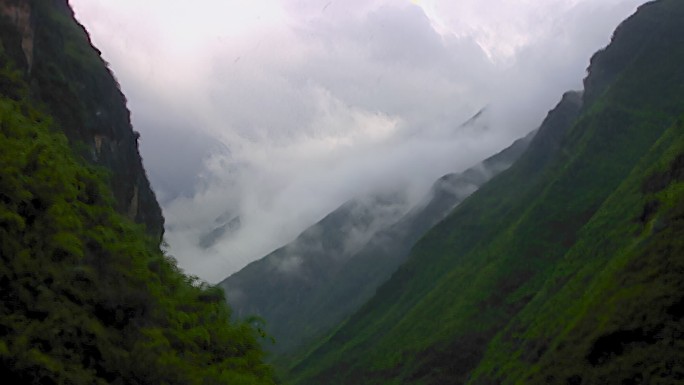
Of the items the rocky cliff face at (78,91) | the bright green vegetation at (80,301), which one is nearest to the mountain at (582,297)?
the bright green vegetation at (80,301)

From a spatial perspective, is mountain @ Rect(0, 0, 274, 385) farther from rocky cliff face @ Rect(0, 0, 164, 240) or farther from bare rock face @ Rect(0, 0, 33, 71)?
bare rock face @ Rect(0, 0, 33, 71)

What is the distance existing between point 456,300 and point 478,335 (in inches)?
1216

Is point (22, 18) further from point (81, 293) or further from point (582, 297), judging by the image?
point (582, 297)

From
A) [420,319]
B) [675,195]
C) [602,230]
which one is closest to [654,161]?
[602,230]

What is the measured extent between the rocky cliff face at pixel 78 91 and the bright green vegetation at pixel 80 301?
11.8 meters

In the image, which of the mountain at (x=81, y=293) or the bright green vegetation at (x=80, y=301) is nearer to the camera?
the bright green vegetation at (x=80, y=301)

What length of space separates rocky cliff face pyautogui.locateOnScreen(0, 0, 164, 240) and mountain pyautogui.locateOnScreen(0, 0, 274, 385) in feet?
4.50

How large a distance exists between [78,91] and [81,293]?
37.9 m

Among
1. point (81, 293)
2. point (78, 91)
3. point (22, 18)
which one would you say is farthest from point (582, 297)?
point (81, 293)

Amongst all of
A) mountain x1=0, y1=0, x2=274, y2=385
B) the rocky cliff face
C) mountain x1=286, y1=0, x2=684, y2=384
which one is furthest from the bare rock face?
mountain x1=286, y1=0, x2=684, y2=384

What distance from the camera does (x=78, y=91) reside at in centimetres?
5119

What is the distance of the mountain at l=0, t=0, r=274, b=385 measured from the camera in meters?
15.6

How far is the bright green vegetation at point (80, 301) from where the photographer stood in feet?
50.7

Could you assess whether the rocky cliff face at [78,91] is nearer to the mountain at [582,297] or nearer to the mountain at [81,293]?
the mountain at [81,293]
